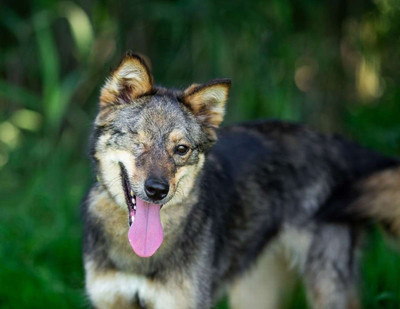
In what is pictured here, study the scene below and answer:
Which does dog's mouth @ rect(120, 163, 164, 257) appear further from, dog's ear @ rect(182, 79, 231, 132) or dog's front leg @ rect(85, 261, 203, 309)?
dog's ear @ rect(182, 79, 231, 132)

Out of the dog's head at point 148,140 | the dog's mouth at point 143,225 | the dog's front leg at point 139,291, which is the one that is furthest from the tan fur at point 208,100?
the dog's front leg at point 139,291

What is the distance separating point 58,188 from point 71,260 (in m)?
1.22

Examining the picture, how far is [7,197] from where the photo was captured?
640cm

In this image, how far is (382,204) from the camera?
420cm

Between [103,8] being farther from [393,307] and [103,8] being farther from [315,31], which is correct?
[393,307]

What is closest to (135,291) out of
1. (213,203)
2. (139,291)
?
(139,291)

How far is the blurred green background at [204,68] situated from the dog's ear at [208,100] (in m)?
2.12

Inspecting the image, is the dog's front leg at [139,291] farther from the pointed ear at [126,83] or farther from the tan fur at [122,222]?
the pointed ear at [126,83]

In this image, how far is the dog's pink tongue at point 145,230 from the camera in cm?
344

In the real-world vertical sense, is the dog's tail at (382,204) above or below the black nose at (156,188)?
below

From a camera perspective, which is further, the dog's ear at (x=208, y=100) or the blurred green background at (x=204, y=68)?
the blurred green background at (x=204, y=68)

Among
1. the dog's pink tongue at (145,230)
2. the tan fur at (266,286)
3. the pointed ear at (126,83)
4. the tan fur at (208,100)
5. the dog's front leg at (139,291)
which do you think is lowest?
the tan fur at (266,286)

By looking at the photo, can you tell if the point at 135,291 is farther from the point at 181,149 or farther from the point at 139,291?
the point at 181,149

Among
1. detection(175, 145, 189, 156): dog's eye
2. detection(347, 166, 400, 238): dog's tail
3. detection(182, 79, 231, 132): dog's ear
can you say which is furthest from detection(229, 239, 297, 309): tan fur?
detection(175, 145, 189, 156): dog's eye
